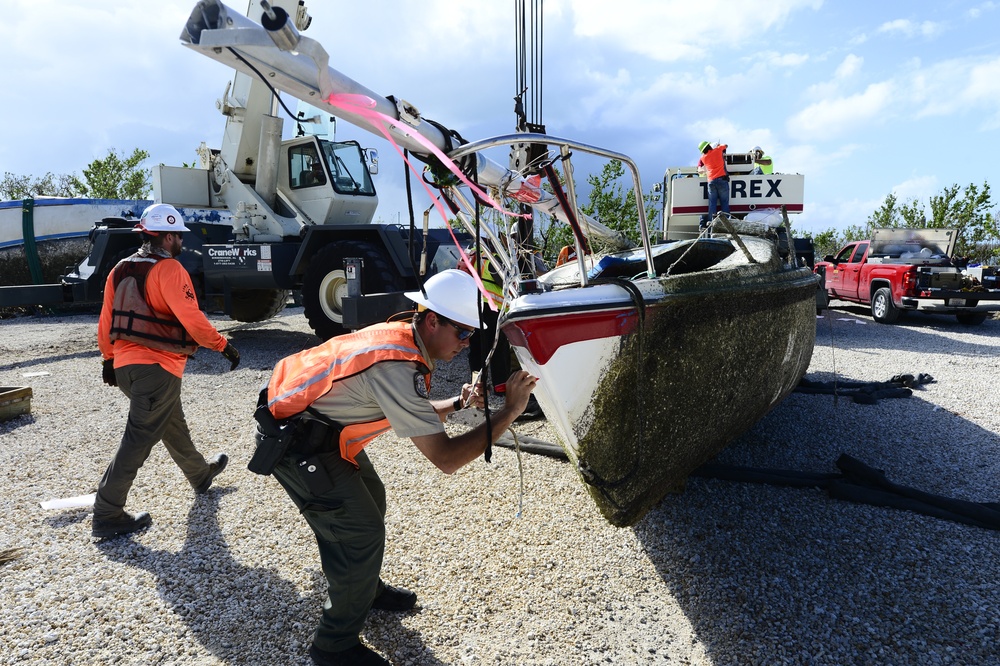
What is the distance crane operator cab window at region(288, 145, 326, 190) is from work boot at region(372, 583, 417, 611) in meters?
7.46

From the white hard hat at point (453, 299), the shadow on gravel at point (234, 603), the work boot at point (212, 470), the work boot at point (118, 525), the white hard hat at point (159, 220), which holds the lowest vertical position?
the shadow on gravel at point (234, 603)

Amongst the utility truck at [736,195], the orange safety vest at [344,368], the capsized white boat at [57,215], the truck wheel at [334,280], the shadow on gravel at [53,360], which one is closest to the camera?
the orange safety vest at [344,368]

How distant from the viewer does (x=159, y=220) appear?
11.3 ft

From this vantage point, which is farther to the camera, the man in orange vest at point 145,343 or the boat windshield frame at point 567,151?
the man in orange vest at point 145,343

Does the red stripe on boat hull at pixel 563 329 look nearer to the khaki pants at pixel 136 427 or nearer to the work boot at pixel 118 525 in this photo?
the khaki pants at pixel 136 427

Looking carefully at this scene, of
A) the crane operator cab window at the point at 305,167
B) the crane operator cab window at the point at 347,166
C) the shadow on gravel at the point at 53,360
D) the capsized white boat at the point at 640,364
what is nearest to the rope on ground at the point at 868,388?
the capsized white boat at the point at 640,364

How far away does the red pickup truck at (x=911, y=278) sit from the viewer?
34.5ft

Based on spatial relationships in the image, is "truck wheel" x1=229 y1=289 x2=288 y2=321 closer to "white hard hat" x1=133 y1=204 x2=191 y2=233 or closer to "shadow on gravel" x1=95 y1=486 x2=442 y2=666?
"white hard hat" x1=133 y1=204 x2=191 y2=233

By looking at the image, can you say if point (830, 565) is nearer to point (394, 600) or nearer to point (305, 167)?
point (394, 600)

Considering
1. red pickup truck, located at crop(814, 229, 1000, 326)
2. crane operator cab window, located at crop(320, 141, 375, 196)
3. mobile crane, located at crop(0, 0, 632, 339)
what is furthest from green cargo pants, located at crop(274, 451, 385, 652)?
red pickup truck, located at crop(814, 229, 1000, 326)

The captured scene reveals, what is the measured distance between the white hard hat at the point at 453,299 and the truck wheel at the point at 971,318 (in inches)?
472

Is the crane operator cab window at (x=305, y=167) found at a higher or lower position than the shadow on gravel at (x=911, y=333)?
higher

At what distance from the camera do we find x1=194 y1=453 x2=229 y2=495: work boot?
3822 mm

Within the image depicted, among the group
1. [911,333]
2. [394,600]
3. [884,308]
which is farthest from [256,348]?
[884,308]
